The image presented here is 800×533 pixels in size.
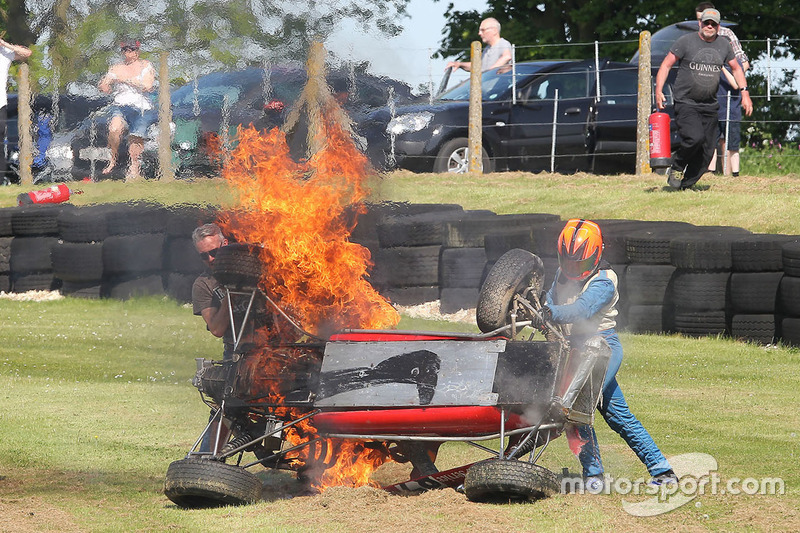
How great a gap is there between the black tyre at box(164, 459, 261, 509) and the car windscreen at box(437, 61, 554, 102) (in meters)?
14.0

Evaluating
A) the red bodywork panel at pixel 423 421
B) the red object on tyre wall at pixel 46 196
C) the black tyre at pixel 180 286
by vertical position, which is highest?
the red object on tyre wall at pixel 46 196

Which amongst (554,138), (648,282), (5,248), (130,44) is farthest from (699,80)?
(5,248)

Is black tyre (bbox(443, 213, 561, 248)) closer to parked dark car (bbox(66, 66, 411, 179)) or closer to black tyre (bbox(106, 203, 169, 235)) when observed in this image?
black tyre (bbox(106, 203, 169, 235))

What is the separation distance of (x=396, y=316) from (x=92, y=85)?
2.66 meters

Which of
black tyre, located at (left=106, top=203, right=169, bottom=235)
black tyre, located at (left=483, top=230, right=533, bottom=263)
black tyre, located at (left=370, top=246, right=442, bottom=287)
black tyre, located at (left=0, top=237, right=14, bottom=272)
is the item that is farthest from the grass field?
black tyre, located at (left=483, top=230, right=533, bottom=263)

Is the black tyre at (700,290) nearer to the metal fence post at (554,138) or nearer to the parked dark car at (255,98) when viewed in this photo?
the parked dark car at (255,98)

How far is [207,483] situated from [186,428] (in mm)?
2893

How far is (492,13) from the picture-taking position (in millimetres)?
35281

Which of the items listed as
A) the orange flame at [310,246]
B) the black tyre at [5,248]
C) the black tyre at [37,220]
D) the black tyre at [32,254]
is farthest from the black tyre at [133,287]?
the orange flame at [310,246]

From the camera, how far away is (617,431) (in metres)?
7.27

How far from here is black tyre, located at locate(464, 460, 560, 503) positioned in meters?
6.48

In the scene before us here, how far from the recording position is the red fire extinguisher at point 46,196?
1866 centimetres

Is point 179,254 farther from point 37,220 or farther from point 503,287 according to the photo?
A: point 503,287

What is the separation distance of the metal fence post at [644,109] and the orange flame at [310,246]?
12.4 meters
